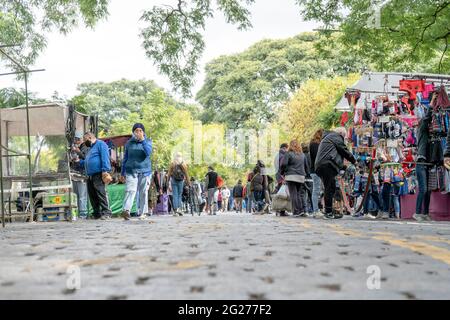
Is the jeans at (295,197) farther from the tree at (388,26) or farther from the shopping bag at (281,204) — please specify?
the tree at (388,26)

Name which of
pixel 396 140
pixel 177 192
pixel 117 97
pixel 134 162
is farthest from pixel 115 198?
pixel 117 97

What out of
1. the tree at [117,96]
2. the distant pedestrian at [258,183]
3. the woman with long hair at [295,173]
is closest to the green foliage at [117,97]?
the tree at [117,96]

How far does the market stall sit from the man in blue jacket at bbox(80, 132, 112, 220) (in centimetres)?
544

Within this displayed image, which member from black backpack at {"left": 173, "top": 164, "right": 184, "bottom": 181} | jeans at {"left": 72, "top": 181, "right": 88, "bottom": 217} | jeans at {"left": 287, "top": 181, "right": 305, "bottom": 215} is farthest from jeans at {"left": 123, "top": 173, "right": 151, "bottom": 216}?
black backpack at {"left": 173, "top": 164, "right": 184, "bottom": 181}

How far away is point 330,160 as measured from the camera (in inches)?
521

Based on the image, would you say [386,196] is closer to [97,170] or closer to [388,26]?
[388,26]

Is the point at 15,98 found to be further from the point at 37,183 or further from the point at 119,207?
the point at 37,183

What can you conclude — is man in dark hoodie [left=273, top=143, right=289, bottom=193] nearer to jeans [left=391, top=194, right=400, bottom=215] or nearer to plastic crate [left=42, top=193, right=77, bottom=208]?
jeans [left=391, top=194, right=400, bottom=215]

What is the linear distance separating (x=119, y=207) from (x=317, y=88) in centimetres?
2851

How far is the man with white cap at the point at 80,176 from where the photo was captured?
52.9 ft

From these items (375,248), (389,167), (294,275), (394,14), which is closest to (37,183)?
(389,167)

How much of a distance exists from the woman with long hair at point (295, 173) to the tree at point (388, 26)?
16.3 feet

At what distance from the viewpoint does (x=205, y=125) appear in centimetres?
5897

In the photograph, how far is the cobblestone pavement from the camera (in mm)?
3549
